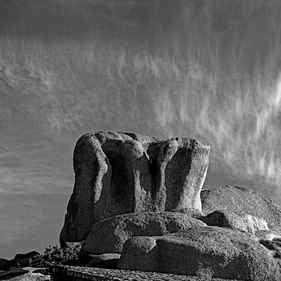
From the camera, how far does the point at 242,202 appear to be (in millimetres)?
29188

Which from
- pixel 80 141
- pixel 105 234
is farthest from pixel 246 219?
pixel 80 141

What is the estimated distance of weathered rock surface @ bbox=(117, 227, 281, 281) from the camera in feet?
38.5

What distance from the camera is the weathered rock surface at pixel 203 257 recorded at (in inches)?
463

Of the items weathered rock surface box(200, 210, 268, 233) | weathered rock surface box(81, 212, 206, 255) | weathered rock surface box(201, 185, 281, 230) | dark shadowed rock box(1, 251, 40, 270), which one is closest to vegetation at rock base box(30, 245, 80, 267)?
dark shadowed rock box(1, 251, 40, 270)

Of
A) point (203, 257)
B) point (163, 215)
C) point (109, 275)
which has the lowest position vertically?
point (109, 275)

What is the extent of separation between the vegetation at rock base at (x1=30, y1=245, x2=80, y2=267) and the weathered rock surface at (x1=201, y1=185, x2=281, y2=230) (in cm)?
1035

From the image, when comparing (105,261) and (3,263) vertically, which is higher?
(3,263)

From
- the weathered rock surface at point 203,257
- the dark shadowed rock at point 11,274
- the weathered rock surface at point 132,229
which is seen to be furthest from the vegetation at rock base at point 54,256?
the weathered rock surface at point 203,257

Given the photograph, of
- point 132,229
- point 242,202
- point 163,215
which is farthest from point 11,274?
point 242,202

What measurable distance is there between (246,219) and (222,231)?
5.42m

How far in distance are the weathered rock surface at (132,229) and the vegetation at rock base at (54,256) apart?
1.90 m

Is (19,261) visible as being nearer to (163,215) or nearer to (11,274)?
(11,274)

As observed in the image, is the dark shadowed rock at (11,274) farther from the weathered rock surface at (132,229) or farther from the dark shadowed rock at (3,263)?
the dark shadowed rock at (3,263)

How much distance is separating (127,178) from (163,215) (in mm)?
6877
